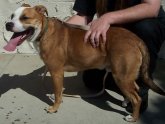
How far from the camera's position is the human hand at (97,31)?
3541 millimetres

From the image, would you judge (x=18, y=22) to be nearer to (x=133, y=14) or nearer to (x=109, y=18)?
(x=109, y=18)

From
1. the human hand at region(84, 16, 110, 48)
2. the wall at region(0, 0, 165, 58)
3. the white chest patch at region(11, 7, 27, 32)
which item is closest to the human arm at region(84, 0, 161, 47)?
the human hand at region(84, 16, 110, 48)

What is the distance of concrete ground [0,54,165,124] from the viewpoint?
3752 mm

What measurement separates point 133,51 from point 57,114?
3.36 feet

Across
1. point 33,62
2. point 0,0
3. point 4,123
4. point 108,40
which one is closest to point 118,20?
point 108,40

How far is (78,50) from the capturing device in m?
3.66

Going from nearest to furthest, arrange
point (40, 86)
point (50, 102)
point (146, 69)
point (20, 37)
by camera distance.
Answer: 1. point (146, 69)
2. point (20, 37)
3. point (50, 102)
4. point (40, 86)

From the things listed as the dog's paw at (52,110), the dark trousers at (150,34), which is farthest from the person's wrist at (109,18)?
the dog's paw at (52,110)

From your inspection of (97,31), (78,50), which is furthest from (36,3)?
(97,31)

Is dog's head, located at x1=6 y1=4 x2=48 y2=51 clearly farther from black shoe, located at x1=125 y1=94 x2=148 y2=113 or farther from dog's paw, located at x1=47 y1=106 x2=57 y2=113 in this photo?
black shoe, located at x1=125 y1=94 x2=148 y2=113

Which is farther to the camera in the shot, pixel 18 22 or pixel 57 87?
pixel 57 87

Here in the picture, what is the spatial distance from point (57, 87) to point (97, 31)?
2.24 ft

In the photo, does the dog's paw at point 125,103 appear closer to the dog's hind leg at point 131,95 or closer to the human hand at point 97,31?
the dog's hind leg at point 131,95

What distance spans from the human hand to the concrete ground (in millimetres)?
726
